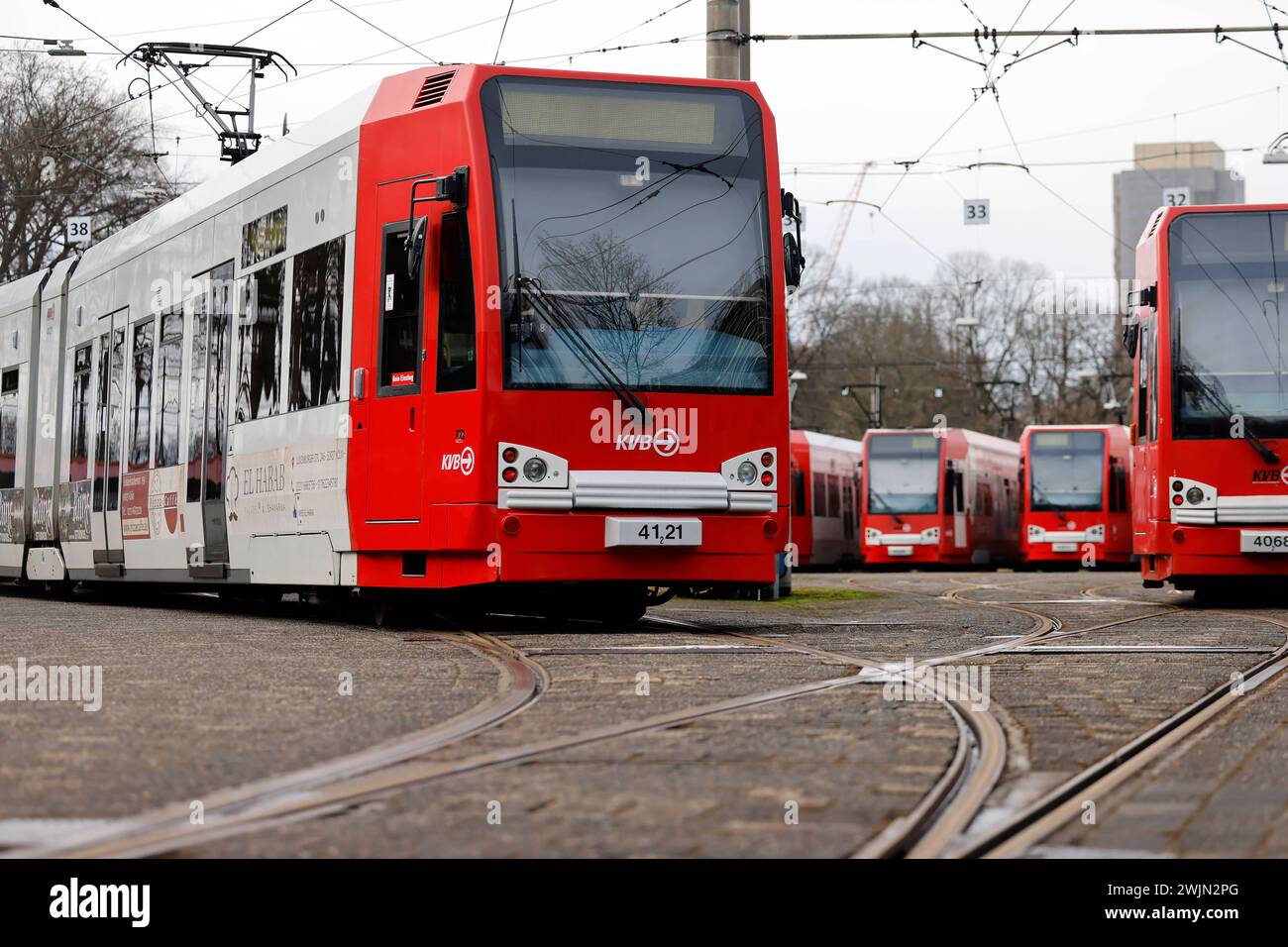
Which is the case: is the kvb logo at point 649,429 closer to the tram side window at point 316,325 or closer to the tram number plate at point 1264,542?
the tram side window at point 316,325

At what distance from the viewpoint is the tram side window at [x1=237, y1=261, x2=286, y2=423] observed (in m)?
14.4

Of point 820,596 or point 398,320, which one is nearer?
point 398,320

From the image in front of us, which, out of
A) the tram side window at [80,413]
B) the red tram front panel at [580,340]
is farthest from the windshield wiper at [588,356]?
the tram side window at [80,413]

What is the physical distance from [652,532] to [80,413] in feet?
30.5

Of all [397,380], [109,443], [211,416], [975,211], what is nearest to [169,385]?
[211,416]

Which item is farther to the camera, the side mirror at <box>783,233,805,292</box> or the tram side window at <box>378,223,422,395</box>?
→ the side mirror at <box>783,233,805,292</box>

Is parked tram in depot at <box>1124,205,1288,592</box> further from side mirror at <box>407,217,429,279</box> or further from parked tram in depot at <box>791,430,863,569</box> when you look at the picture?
parked tram in depot at <box>791,430,863,569</box>

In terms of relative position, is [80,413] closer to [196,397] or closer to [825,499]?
[196,397]

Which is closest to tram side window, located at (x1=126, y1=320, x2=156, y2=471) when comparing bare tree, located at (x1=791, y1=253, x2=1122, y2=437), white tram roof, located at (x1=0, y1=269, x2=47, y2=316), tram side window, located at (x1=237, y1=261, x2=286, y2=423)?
tram side window, located at (x1=237, y1=261, x2=286, y2=423)

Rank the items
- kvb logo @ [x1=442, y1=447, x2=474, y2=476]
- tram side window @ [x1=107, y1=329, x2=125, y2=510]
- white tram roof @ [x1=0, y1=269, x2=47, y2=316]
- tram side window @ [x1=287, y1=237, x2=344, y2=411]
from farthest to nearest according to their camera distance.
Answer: white tram roof @ [x1=0, y1=269, x2=47, y2=316]
tram side window @ [x1=107, y1=329, x2=125, y2=510]
tram side window @ [x1=287, y1=237, x2=344, y2=411]
kvb logo @ [x1=442, y1=447, x2=474, y2=476]

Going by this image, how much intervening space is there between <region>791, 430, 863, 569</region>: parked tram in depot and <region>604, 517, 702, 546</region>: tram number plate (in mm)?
29205

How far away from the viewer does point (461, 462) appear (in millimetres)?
12156
